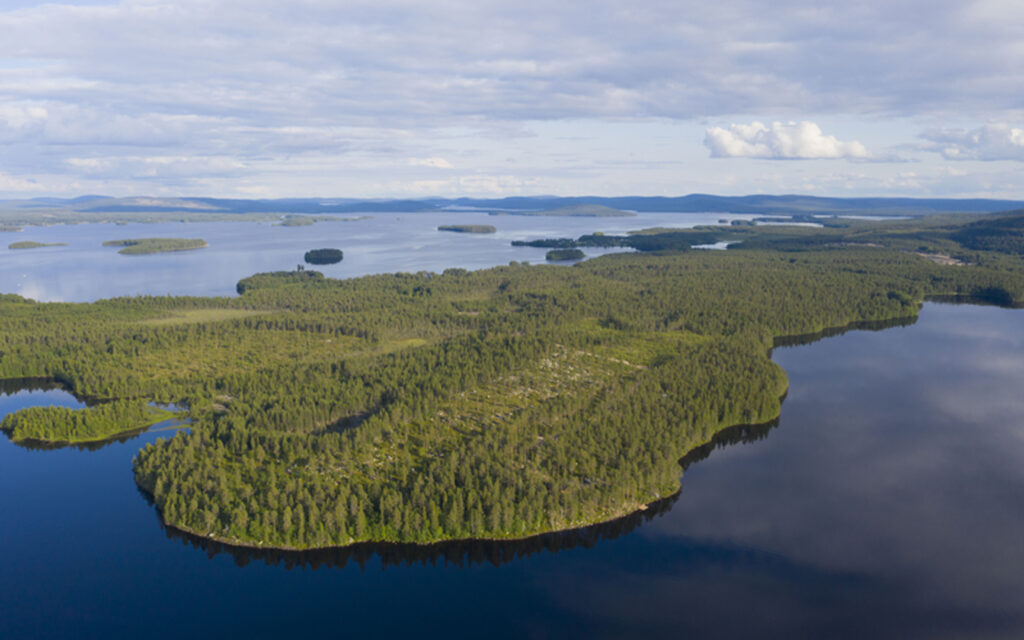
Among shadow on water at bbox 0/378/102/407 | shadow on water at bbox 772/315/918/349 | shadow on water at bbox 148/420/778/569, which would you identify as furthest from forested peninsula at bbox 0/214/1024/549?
shadow on water at bbox 772/315/918/349

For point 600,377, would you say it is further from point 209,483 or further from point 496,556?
point 209,483

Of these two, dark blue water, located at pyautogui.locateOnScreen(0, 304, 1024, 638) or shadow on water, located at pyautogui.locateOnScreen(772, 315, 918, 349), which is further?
shadow on water, located at pyautogui.locateOnScreen(772, 315, 918, 349)

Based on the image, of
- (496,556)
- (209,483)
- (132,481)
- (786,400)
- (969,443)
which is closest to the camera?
(496,556)

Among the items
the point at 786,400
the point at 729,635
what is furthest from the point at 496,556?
the point at 786,400

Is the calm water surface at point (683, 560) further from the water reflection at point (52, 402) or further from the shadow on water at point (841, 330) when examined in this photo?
the shadow on water at point (841, 330)

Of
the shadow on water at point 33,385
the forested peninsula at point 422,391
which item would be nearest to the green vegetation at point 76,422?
the forested peninsula at point 422,391

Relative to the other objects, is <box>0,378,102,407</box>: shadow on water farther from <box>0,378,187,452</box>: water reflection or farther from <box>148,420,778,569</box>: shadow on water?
<box>148,420,778,569</box>: shadow on water

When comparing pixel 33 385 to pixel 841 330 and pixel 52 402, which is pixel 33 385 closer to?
pixel 52 402
